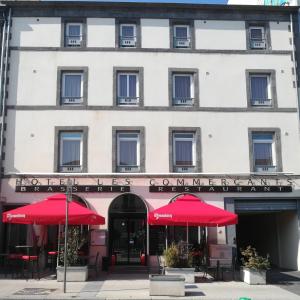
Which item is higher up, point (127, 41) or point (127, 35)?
point (127, 35)

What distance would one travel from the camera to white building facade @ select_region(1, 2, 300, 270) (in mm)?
20422

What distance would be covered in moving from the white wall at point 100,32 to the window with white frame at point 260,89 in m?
6.76

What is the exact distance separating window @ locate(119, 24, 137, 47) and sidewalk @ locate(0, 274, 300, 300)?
10874 mm

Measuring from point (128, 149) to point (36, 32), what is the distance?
6914 millimetres

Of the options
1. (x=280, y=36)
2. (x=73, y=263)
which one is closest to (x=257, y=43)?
(x=280, y=36)

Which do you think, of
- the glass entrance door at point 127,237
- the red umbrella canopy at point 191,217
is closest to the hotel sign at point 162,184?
the glass entrance door at point 127,237

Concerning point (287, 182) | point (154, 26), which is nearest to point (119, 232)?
point (287, 182)

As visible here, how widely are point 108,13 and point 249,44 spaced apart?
6755 mm

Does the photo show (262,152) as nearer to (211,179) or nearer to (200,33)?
(211,179)

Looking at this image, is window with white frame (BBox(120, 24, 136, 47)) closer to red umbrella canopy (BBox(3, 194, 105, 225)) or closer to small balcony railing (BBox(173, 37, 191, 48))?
small balcony railing (BBox(173, 37, 191, 48))

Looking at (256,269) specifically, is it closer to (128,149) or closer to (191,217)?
(191,217)

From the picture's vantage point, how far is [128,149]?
21016mm

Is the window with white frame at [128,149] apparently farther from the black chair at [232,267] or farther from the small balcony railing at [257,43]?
the small balcony railing at [257,43]

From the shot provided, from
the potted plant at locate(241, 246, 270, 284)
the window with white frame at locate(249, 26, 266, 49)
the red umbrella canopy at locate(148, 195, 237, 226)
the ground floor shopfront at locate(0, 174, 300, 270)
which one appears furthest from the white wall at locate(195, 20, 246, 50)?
the potted plant at locate(241, 246, 270, 284)
